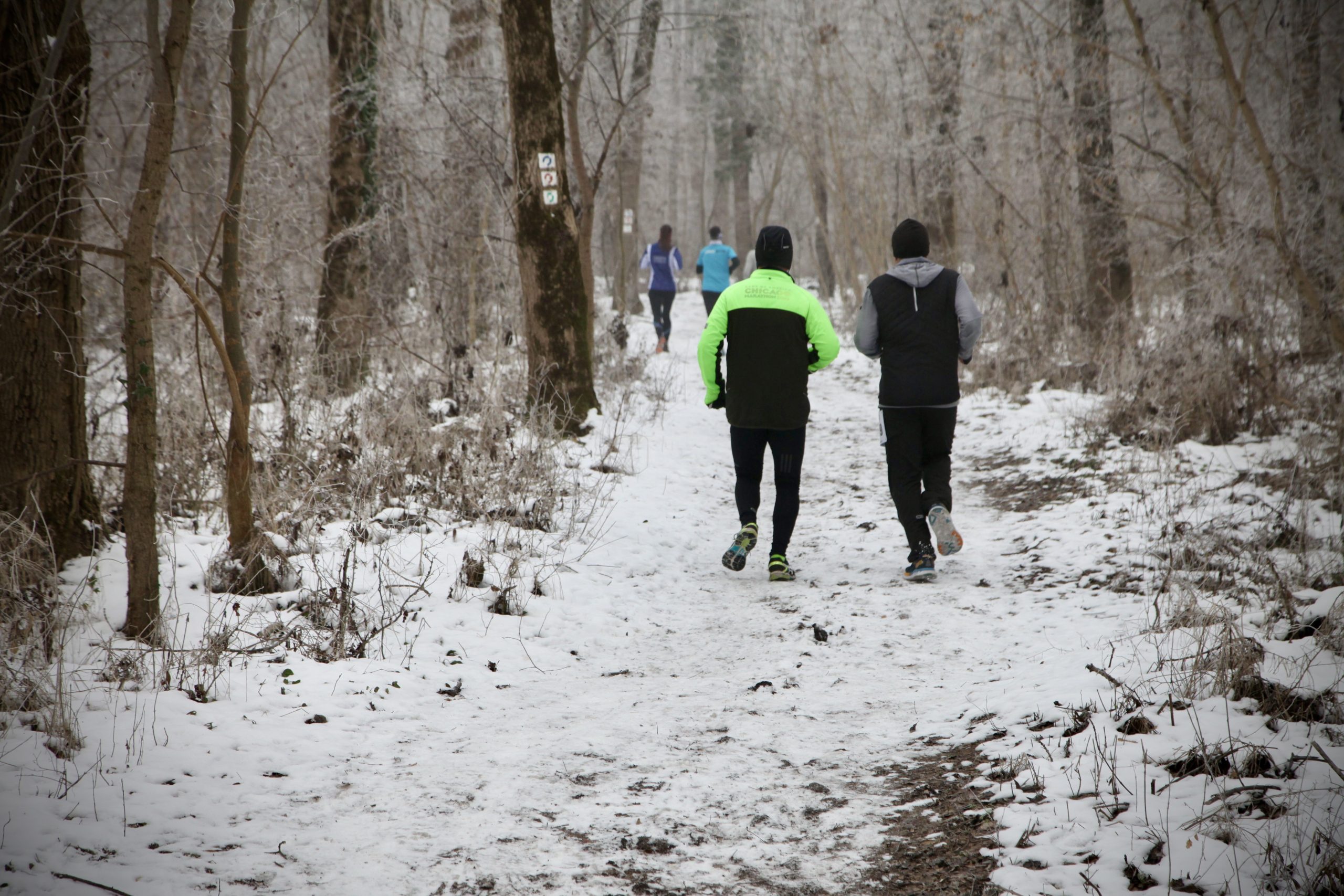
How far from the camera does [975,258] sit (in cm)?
1658

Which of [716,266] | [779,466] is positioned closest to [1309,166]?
[779,466]

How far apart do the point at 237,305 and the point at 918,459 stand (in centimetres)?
408

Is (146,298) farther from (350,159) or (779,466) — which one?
Result: (350,159)

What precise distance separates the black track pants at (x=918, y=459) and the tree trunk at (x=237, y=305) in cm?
374

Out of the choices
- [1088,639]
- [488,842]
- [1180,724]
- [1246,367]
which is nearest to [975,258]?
[1246,367]

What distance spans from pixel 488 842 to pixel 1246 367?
25.1 feet

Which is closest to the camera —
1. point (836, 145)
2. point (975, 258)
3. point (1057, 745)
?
point (1057, 745)

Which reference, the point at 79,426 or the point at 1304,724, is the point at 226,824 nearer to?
the point at 79,426

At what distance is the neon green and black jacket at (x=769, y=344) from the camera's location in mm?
5539

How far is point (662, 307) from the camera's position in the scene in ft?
53.5

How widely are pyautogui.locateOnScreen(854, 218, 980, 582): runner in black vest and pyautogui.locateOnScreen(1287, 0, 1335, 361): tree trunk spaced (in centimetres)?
434

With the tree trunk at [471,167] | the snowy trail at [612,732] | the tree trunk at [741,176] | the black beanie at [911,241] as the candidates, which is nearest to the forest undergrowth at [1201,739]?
the snowy trail at [612,732]

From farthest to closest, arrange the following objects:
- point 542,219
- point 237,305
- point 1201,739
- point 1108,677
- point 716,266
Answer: point 716,266 → point 542,219 → point 237,305 → point 1108,677 → point 1201,739

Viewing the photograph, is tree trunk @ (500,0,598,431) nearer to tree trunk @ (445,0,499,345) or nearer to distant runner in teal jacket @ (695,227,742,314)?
tree trunk @ (445,0,499,345)
